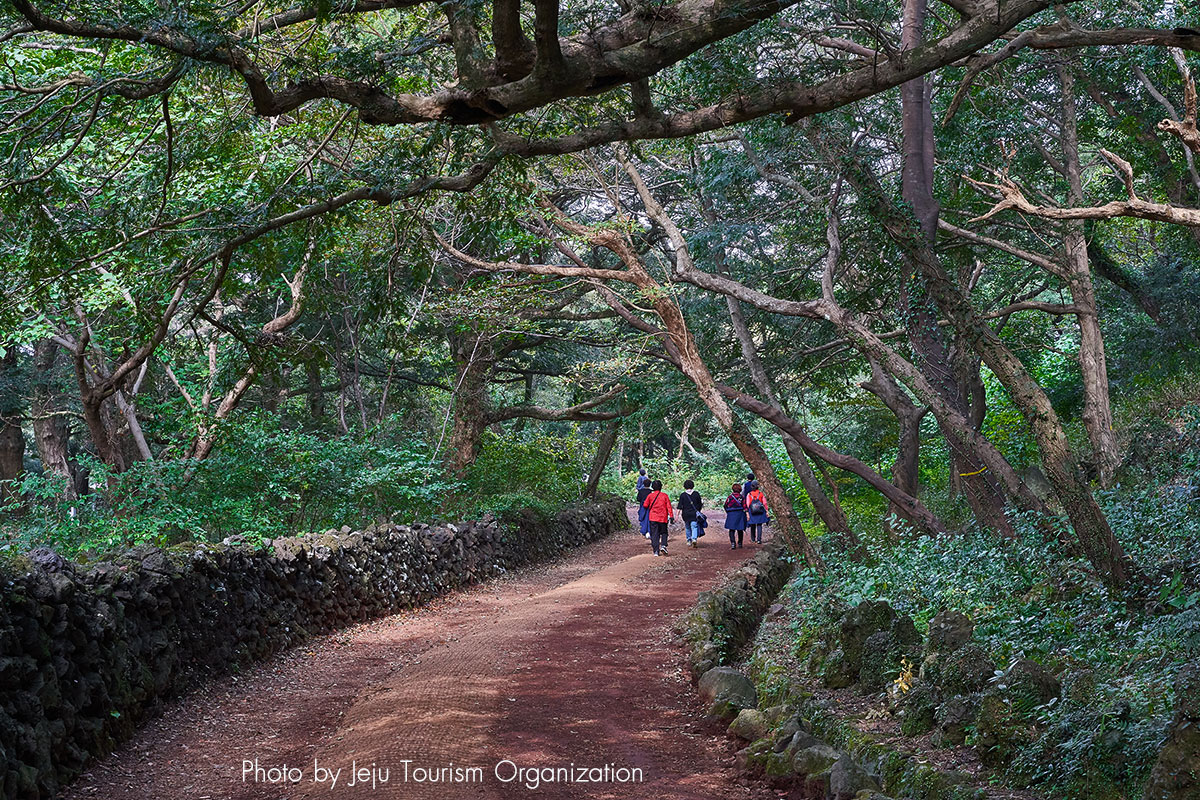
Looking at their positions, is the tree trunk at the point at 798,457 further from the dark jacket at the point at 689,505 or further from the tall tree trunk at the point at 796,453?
the dark jacket at the point at 689,505

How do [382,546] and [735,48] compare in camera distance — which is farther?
[382,546]

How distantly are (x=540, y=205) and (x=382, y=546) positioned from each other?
18.3ft

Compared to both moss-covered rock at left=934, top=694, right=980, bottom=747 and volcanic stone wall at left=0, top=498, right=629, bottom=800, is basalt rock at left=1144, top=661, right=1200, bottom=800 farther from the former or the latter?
volcanic stone wall at left=0, top=498, right=629, bottom=800

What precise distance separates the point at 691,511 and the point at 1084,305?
10900 millimetres

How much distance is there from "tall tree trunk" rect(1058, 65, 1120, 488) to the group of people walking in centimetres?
750

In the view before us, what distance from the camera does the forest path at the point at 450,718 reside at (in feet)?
20.8

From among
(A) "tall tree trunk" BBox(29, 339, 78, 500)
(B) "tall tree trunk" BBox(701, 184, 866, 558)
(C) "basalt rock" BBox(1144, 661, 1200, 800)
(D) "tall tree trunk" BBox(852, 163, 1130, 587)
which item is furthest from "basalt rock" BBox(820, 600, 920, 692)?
(A) "tall tree trunk" BBox(29, 339, 78, 500)

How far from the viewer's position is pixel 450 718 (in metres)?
7.66

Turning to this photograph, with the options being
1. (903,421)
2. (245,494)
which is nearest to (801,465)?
(903,421)

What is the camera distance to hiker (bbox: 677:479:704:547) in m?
22.6

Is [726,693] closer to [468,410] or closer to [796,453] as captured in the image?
[796,453]

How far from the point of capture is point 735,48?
32.6ft

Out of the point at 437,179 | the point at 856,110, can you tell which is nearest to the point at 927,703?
the point at 437,179

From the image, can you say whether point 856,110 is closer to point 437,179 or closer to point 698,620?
point 698,620
